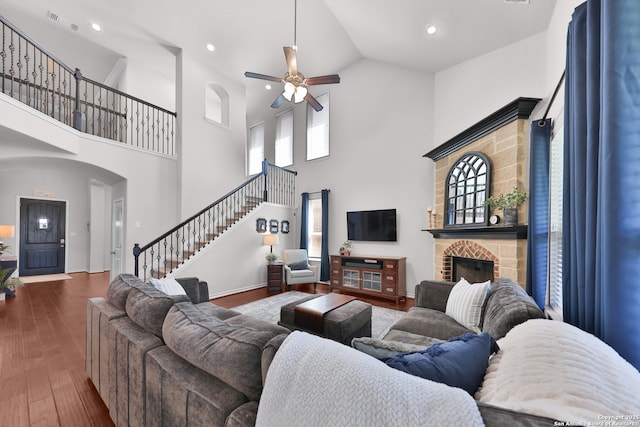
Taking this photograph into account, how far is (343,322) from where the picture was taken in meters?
2.35

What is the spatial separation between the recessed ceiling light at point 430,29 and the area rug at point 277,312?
4.16m

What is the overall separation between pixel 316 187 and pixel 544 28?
4806 mm

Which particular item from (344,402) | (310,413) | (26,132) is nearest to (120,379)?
(310,413)

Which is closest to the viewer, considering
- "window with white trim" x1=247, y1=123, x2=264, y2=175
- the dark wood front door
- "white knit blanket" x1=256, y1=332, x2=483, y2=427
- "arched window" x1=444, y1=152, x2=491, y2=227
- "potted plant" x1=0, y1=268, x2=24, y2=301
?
"white knit blanket" x1=256, y1=332, x2=483, y2=427

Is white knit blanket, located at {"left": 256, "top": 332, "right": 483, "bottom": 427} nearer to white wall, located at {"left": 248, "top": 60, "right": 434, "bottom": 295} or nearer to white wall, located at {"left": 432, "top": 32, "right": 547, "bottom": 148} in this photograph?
white wall, located at {"left": 432, "top": 32, "right": 547, "bottom": 148}

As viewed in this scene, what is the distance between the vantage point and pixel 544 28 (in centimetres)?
299

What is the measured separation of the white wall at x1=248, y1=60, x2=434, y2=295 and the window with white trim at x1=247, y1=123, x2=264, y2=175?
1.95 metres

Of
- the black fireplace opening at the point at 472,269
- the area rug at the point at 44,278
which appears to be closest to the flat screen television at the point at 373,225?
the black fireplace opening at the point at 472,269

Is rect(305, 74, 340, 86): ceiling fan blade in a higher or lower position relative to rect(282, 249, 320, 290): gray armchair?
higher

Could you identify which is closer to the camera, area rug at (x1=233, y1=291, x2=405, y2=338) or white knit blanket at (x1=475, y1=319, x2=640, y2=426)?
white knit blanket at (x1=475, y1=319, x2=640, y2=426)

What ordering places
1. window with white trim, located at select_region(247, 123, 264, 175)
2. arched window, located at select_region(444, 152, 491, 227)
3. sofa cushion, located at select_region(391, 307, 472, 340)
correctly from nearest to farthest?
sofa cushion, located at select_region(391, 307, 472, 340) < arched window, located at select_region(444, 152, 491, 227) < window with white trim, located at select_region(247, 123, 264, 175)

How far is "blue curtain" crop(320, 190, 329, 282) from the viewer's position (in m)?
6.06

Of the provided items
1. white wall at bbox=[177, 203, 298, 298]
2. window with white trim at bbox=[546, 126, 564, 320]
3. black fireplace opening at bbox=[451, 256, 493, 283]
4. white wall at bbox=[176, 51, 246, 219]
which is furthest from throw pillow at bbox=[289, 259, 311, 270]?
window with white trim at bbox=[546, 126, 564, 320]

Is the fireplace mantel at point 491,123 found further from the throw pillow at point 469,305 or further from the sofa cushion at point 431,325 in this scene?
the sofa cushion at point 431,325
